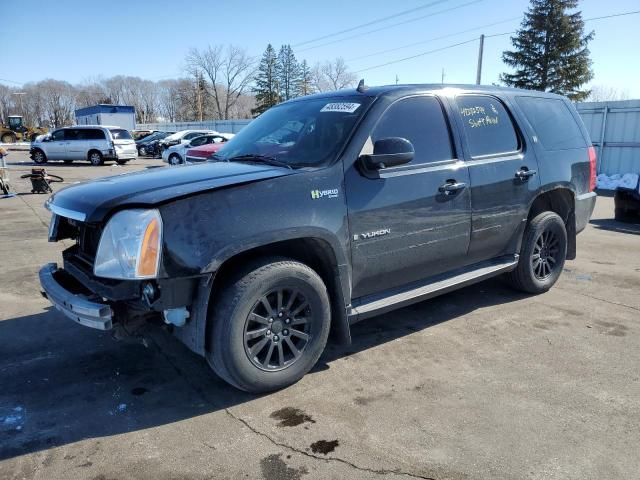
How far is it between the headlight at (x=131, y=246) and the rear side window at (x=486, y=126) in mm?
2710

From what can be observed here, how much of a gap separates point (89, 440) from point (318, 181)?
6.57 ft

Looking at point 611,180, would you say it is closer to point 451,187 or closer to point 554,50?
point 451,187

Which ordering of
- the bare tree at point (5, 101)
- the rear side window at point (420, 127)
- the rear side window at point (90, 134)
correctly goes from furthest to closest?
the bare tree at point (5, 101), the rear side window at point (90, 134), the rear side window at point (420, 127)

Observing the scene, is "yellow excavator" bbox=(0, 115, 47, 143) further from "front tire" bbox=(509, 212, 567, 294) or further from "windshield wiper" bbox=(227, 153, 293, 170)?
"front tire" bbox=(509, 212, 567, 294)

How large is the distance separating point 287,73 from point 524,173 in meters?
71.9

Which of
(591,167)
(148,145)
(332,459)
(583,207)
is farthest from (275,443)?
(148,145)

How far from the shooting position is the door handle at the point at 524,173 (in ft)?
14.8

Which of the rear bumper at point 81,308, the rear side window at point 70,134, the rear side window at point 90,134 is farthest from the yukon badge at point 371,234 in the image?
the rear side window at point 70,134

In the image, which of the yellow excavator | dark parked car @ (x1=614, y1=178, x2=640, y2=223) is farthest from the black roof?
the yellow excavator

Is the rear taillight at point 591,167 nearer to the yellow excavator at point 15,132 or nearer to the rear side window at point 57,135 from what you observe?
the rear side window at point 57,135

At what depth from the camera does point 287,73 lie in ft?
237

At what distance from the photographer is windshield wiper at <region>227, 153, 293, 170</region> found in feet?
11.6

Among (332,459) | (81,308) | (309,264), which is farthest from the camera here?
(309,264)

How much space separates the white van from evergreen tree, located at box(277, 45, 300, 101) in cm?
5036
